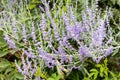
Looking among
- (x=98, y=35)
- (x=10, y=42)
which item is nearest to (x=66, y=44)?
(x=98, y=35)

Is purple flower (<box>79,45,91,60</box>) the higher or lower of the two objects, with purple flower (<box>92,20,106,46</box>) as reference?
lower

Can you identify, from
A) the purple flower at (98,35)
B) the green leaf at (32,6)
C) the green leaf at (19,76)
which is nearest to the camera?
the purple flower at (98,35)

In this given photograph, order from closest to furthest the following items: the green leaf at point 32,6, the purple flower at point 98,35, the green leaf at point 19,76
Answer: the purple flower at point 98,35 → the green leaf at point 19,76 → the green leaf at point 32,6

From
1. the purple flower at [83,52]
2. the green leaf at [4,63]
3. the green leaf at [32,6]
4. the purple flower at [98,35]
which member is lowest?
the green leaf at [4,63]

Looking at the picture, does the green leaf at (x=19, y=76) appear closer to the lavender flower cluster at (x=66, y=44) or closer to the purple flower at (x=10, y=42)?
the lavender flower cluster at (x=66, y=44)

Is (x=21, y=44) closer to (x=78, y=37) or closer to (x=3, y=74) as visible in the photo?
(x=3, y=74)

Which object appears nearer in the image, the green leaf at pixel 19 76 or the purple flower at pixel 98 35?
the purple flower at pixel 98 35

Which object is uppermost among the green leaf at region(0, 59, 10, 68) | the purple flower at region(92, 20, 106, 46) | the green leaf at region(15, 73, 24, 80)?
the purple flower at region(92, 20, 106, 46)

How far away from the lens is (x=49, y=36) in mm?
2143

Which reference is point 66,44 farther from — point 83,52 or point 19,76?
point 19,76

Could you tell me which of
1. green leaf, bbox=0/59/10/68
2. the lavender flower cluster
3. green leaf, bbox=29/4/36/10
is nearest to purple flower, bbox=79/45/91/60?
the lavender flower cluster

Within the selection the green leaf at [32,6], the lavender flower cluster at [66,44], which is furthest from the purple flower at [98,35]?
the green leaf at [32,6]

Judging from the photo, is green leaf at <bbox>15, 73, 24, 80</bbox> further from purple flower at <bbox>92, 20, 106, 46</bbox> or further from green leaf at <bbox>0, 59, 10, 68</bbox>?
purple flower at <bbox>92, 20, 106, 46</bbox>

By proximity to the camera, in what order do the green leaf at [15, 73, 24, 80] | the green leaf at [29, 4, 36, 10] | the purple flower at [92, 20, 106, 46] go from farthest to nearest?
the green leaf at [29, 4, 36, 10] → the green leaf at [15, 73, 24, 80] → the purple flower at [92, 20, 106, 46]
